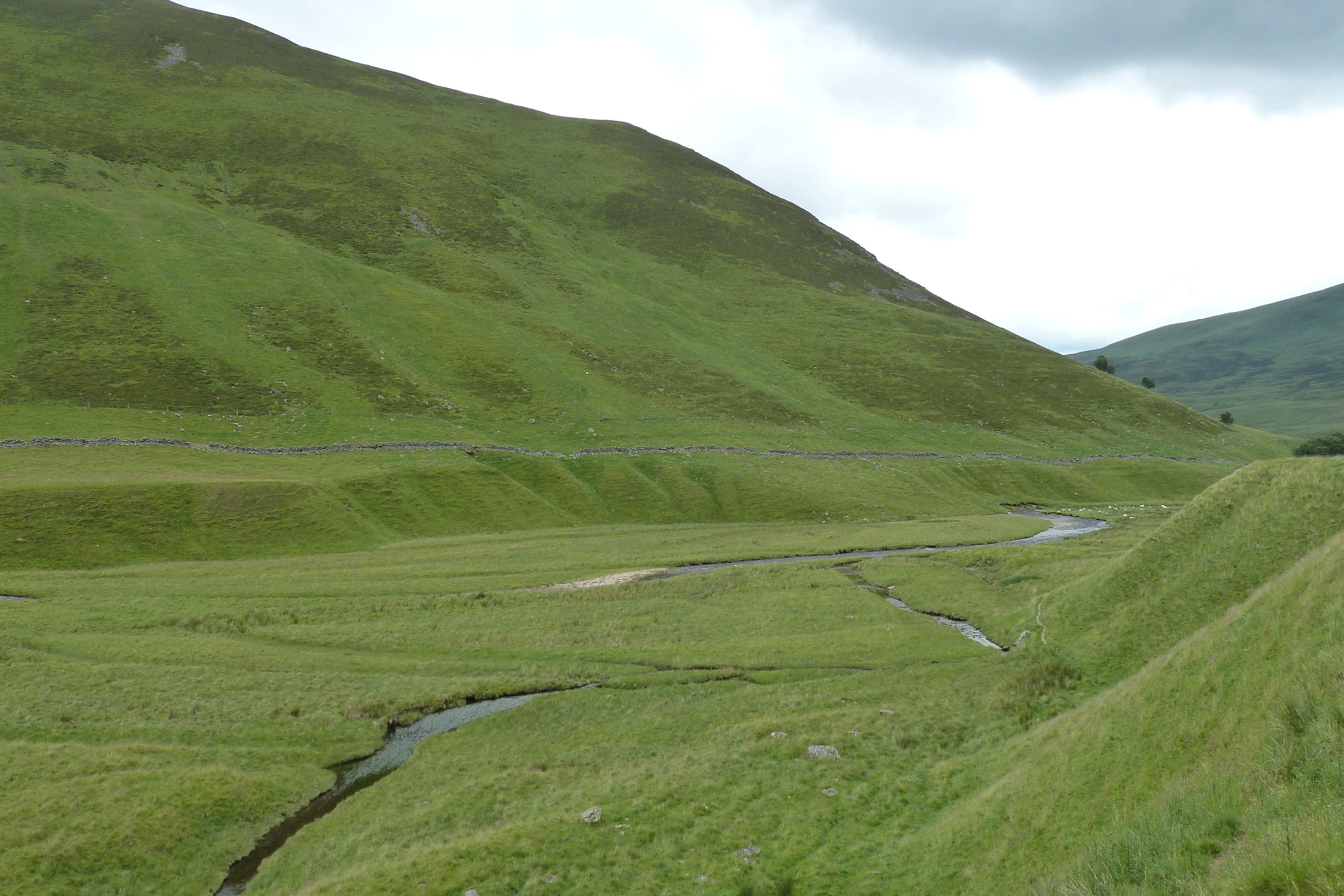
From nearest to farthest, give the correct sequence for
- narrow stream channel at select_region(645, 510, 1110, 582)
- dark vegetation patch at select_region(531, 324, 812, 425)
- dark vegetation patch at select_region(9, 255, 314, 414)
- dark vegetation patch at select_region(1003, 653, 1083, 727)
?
dark vegetation patch at select_region(1003, 653, 1083, 727), narrow stream channel at select_region(645, 510, 1110, 582), dark vegetation patch at select_region(9, 255, 314, 414), dark vegetation patch at select_region(531, 324, 812, 425)

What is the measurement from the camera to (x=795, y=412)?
134125 millimetres

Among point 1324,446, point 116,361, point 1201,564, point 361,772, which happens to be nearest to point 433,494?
point 116,361

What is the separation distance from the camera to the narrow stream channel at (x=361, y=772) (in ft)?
79.0

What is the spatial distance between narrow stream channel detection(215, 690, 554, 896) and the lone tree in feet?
504

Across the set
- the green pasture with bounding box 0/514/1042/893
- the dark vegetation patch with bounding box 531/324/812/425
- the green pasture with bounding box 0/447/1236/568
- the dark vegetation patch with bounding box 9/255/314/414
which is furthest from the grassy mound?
the dark vegetation patch with bounding box 9/255/314/414

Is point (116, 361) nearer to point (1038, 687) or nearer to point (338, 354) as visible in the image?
point (338, 354)

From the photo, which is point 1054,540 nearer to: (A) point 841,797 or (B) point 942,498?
(B) point 942,498

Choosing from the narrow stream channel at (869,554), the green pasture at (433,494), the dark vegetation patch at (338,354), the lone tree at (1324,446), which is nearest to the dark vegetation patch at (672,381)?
the green pasture at (433,494)

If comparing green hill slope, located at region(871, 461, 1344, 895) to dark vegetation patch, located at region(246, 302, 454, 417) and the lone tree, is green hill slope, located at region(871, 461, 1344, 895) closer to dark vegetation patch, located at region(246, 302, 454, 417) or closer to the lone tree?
dark vegetation patch, located at region(246, 302, 454, 417)

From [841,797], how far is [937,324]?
190929mm

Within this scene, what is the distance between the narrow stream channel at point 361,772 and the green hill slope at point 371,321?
230ft

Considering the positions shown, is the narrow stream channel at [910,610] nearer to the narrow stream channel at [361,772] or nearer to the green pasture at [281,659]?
the green pasture at [281,659]

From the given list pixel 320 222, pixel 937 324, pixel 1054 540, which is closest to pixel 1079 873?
pixel 1054 540

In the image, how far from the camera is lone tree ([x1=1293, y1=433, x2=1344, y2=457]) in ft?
422
